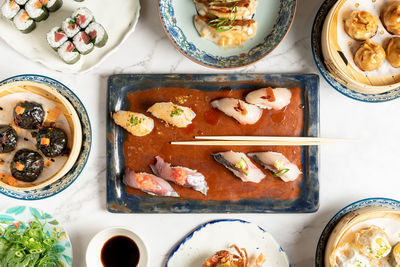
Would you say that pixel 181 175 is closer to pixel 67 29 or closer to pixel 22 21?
pixel 67 29

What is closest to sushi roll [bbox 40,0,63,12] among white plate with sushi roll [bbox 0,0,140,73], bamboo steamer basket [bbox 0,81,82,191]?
white plate with sushi roll [bbox 0,0,140,73]

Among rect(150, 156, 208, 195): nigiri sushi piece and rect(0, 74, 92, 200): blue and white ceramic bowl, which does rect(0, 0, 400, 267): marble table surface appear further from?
rect(150, 156, 208, 195): nigiri sushi piece

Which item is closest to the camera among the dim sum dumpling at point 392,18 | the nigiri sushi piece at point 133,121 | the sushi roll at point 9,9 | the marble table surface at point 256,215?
the dim sum dumpling at point 392,18

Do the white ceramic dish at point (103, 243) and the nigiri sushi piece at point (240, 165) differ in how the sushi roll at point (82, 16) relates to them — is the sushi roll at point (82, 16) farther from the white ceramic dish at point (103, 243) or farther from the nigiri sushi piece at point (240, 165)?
the white ceramic dish at point (103, 243)

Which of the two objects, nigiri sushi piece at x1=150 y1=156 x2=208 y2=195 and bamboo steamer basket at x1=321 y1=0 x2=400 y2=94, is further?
nigiri sushi piece at x1=150 y1=156 x2=208 y2=195

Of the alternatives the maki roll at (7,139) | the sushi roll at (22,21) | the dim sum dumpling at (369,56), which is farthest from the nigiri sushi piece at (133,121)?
the dim sum dumpling at (369,56)

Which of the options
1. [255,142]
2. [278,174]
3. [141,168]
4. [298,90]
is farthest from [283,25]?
[141,168]
